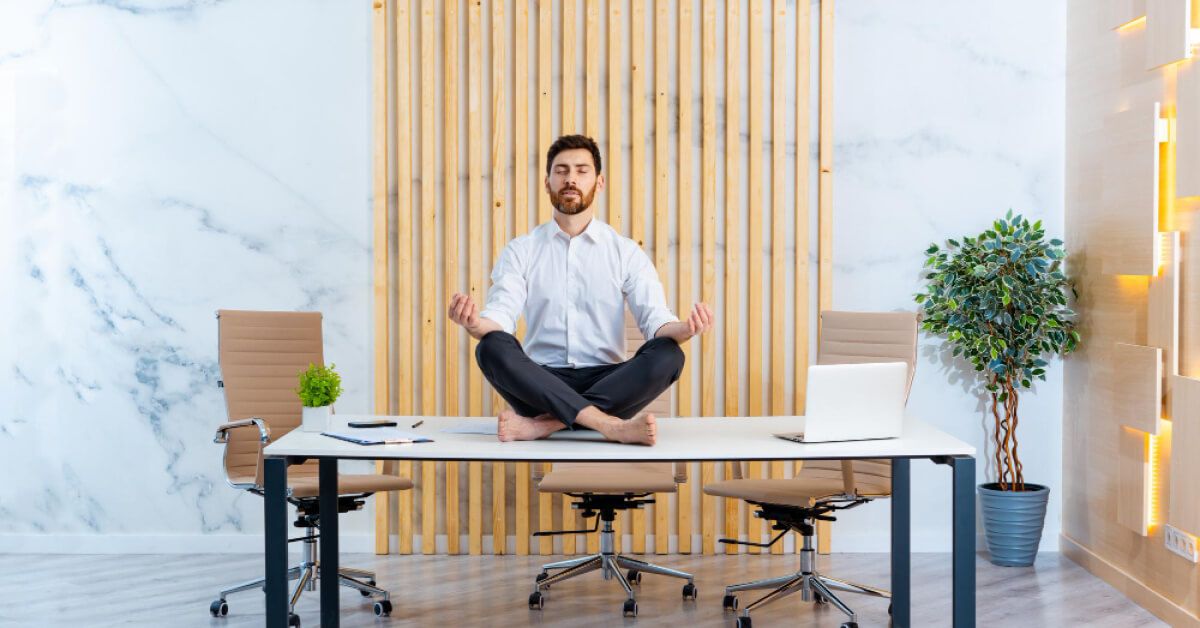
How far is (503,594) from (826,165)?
2493mm

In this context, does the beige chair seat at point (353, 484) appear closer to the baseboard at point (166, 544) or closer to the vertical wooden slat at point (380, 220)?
the vertical wooden slat at point (380, 220)

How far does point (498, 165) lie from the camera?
18.3 ft

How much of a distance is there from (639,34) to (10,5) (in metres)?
3.05

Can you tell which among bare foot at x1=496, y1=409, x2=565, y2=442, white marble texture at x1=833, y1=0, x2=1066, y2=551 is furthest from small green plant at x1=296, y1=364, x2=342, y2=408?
white marble texture at x1=833, y1=0, x2=1066, y2=551

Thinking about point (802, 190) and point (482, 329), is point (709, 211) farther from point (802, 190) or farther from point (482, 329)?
point (482, 329)

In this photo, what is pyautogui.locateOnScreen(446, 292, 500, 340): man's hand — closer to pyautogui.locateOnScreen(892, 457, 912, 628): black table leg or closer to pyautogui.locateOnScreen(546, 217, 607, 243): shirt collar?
pyautogui.locateOnScreen(546, 217, 607, 243): shirt collar

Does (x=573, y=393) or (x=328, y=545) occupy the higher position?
(x=573, y=393)

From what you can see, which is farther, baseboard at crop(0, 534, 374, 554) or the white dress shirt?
baseboard at crop(0, 534, 374, 554)

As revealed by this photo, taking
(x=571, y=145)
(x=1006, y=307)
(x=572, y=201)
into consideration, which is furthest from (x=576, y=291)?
(x=1006, y=307)

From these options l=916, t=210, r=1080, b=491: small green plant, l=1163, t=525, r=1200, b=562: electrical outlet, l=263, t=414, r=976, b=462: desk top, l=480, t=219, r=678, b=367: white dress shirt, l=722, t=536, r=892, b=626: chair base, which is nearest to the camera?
l=263, t=414, r=976, b=462: desk top

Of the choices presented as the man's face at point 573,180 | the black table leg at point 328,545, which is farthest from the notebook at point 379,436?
the man's face at point 573,180

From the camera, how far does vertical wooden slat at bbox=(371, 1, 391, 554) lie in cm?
553

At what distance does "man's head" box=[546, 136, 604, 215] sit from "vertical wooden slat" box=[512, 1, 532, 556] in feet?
4.71

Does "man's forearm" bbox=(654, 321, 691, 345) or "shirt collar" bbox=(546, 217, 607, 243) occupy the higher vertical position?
"shirt collar" bbox=(546, 217, 607, 243)
